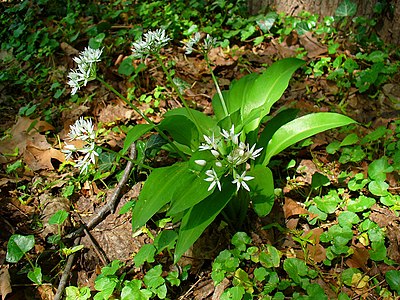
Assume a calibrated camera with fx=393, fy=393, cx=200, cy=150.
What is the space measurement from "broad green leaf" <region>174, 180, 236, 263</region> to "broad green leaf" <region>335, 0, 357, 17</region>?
7.40ft

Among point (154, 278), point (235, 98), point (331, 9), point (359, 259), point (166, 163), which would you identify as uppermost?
Answer: point (235, 98)

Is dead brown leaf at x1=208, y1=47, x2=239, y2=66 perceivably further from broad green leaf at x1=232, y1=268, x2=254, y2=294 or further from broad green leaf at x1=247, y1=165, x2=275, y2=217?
broad green leaf at x1=232, y1=268, x2=254, y2=294

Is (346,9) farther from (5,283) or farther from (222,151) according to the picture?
(5,283)

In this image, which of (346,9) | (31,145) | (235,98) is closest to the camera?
(235,98)

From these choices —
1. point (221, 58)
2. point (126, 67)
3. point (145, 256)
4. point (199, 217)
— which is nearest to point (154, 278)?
point (145, 256)

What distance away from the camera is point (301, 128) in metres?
2.14

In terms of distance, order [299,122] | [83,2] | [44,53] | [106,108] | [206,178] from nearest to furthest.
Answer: [206,178] < [299,122] < [106,108] < [44,53] < [83,2]

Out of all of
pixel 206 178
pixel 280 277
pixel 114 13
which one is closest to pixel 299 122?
pixel 206 178

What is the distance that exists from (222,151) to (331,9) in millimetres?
2348

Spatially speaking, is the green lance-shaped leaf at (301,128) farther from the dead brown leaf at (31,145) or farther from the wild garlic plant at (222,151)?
the dead brown leaf at (31,145)

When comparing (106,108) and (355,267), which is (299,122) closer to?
(355,267)

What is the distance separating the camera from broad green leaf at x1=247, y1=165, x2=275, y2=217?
1.89m

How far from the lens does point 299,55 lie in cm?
335

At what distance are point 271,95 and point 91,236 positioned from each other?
1.35m
